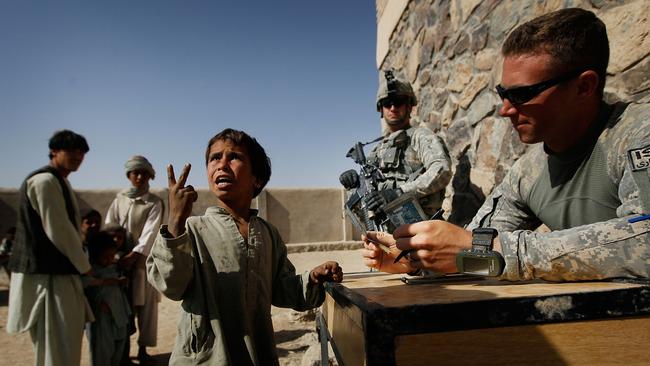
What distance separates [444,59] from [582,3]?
1796 millimetres

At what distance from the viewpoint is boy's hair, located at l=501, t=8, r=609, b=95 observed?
1109 mm

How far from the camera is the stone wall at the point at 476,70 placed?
68.7 inches

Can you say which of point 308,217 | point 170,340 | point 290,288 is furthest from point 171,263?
point 308,217

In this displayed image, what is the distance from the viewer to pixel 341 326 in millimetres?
1059

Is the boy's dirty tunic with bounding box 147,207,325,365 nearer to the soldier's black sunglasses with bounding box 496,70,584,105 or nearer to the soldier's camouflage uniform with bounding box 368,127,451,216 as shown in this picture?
the soldier's black sunglasses with bounding box 496,70,584,105

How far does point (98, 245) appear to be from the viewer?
3.31 meters

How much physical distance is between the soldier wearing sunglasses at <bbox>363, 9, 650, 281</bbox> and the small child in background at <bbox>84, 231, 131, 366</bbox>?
297 cm

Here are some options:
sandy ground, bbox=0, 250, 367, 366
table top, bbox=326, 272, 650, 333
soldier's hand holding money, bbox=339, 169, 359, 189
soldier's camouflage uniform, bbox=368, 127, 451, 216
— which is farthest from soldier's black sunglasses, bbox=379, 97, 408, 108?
table top, bbox=326, 272, 650, 333

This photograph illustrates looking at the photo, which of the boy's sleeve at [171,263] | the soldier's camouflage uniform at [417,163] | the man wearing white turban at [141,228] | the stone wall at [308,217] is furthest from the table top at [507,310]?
the stone wall at [308,217]

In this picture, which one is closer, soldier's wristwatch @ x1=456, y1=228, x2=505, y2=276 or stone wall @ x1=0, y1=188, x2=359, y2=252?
soldier's wristwatch @ x1=456, y1=228, x2=505, y2=276

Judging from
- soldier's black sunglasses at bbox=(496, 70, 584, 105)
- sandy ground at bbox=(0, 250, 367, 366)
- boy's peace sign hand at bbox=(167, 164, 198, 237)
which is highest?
soldier's black sunglasses at bbox=(496, 70, 584, 105)

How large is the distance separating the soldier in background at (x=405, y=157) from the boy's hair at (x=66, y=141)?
2.07 meters

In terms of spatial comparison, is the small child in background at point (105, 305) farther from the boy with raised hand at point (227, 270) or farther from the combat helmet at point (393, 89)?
the combat helmet at point (393, 89)

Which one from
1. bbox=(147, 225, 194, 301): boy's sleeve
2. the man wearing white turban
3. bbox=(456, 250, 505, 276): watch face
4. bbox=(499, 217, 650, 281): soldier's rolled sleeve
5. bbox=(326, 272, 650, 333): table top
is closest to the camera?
bbox=(326, 272, 650, 333): table top
